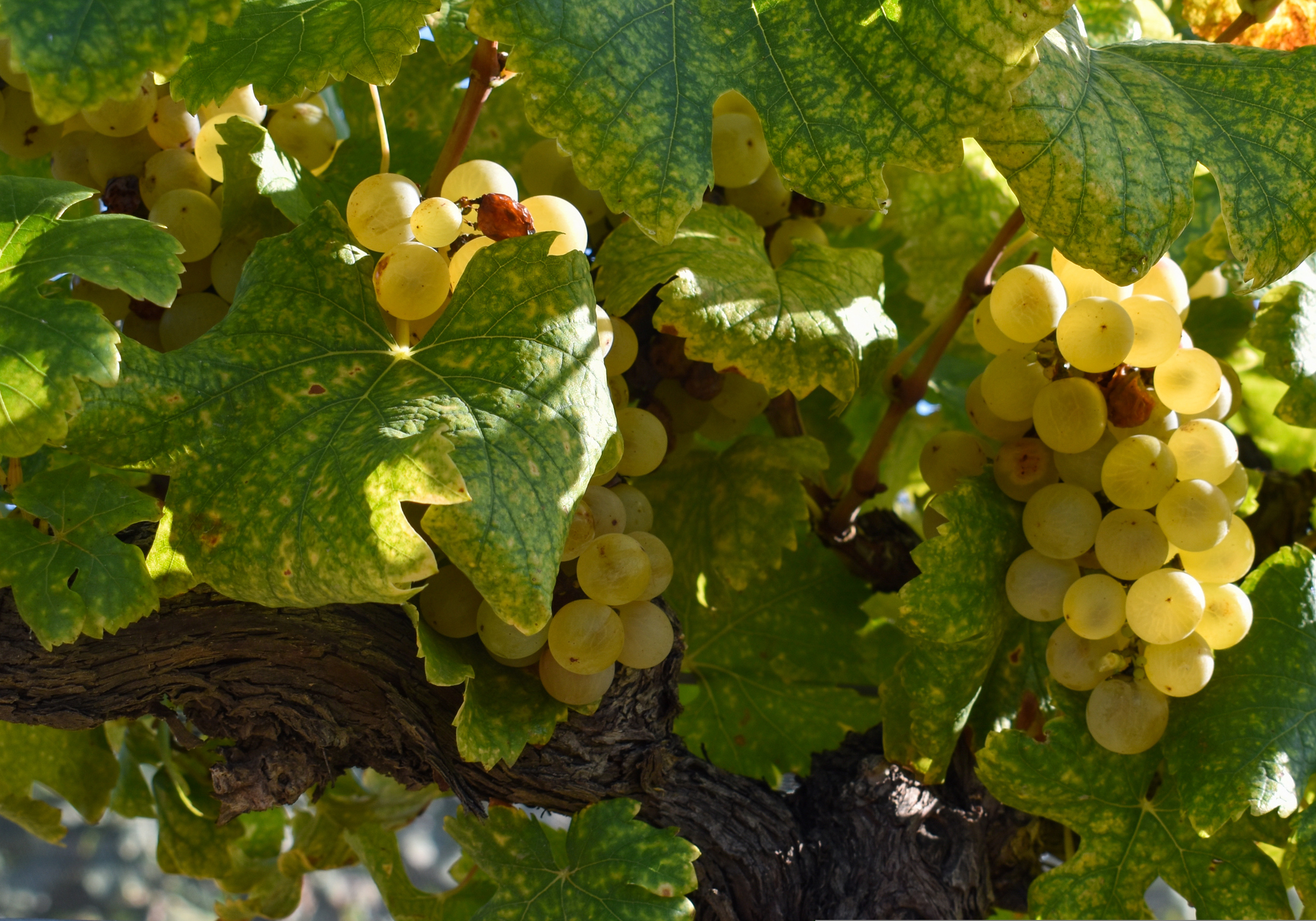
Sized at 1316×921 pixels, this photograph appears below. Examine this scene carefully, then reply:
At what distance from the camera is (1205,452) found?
75 centimetres

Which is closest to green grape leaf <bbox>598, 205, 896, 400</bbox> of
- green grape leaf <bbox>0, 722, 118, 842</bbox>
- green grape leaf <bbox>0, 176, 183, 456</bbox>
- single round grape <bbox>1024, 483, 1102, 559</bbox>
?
single round grape <bbox>1024, 483, 1102, 559</bbox>

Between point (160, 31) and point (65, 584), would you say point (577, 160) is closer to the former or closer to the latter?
point (160, 31)

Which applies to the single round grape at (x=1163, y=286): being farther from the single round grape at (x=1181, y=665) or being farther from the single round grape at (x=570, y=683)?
the single round grape at (x=570, y=683)

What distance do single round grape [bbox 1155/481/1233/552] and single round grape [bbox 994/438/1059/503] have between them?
87 mm

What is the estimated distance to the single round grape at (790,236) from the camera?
87cm

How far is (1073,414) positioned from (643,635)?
0.35m

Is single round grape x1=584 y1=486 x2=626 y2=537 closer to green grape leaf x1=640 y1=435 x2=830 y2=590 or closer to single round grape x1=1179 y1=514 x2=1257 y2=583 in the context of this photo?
green grape leaf x1=640 y1=435 x2=830 y2=590

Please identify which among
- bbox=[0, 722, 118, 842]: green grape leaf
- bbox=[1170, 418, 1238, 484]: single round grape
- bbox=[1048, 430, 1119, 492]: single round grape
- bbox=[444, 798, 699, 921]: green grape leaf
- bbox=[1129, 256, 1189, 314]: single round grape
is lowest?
bbox=[0, 722, 118, 842]: green grape leaf

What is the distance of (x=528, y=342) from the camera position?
0.58 meters

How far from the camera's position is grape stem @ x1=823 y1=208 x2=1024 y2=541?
833 millimetres

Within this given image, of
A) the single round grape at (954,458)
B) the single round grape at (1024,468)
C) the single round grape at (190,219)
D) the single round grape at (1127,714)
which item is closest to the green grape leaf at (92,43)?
the single round grape at (190,219)

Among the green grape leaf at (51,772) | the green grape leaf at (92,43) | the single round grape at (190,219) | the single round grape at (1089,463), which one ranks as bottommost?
the green grape leaf at (51,772)

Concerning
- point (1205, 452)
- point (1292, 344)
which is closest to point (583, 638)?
point (1205, 452)

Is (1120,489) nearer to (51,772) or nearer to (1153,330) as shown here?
(1153,330)
